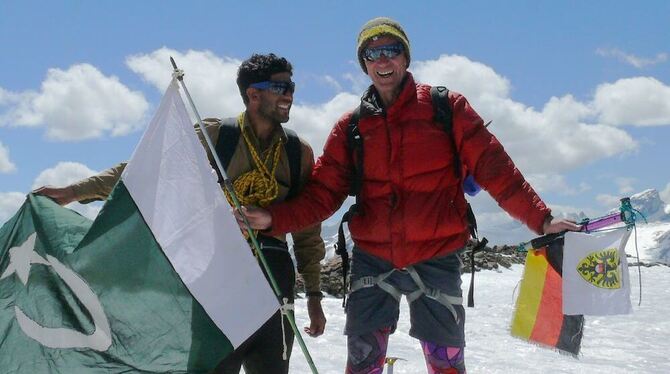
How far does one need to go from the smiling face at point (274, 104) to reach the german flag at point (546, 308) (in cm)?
202

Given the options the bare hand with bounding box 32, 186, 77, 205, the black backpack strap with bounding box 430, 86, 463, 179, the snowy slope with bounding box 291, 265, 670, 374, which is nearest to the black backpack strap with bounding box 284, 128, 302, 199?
the black backpack strap with bounding box 430, 86, 463, 179

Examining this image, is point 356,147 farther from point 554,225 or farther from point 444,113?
point 554,225

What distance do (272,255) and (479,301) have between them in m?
11.5

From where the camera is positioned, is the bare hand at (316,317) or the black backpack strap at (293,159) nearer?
the black backpack strap at (293,159)

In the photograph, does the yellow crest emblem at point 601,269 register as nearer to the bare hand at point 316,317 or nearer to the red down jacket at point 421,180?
the red down jacket at point 421,180

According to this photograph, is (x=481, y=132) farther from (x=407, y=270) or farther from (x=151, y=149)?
(x=151, y=149)

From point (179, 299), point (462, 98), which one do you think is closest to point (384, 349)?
point (179, 299)

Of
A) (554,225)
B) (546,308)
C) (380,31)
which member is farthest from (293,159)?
(546,308)

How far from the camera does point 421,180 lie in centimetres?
440

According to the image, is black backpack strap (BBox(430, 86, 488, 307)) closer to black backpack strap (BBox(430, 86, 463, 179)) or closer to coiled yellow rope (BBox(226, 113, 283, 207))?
black backpack strap (BBox(430, 86, 463, 179))

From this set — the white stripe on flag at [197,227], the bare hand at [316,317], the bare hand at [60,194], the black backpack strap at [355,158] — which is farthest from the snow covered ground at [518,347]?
the bare hand at [60,194]

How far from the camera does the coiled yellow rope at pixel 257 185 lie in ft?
15.0

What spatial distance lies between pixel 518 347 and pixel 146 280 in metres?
6.95

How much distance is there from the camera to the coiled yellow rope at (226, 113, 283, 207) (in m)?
4.57
